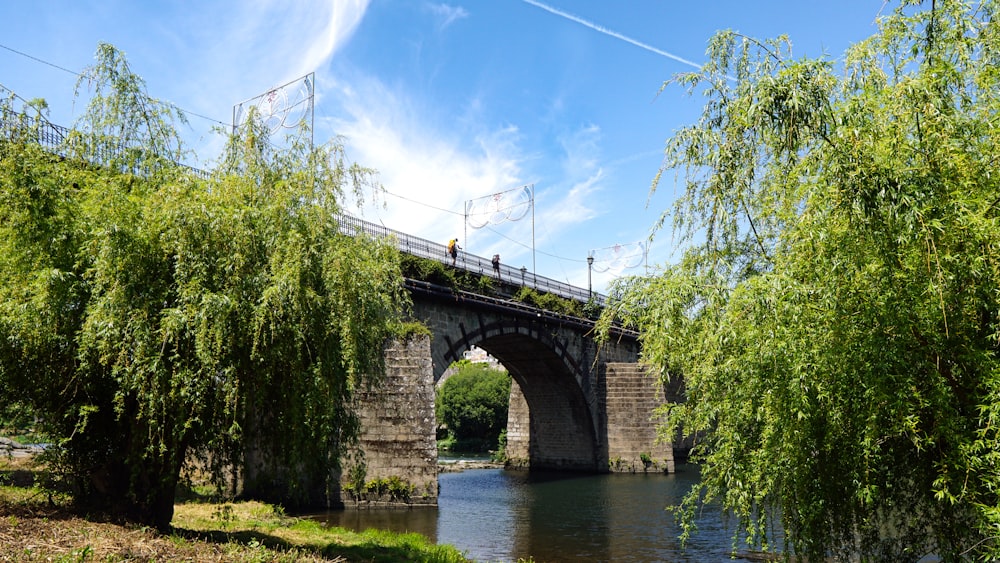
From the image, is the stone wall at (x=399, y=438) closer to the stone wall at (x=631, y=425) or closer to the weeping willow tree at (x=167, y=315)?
the weeping willow tree at (x=167, y=315)

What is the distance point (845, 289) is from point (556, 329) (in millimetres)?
30986

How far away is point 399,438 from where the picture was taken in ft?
75.8

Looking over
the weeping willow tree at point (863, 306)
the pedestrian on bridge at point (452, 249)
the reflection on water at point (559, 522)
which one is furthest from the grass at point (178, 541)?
the pedestrian on bridge at point (452, 249)

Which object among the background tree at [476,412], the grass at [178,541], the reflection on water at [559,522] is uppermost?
the background tree at [476,412]

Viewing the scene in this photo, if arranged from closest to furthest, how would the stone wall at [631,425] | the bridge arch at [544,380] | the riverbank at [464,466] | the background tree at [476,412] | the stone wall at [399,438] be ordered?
the stone wall at [399,438], the bridge arch at [544,380], the stone wall at [631,425], the riverbank at [464,466], the background tree at [476,412]

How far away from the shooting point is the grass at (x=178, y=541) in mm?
8070

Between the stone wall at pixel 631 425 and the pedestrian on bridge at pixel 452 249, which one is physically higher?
the pedestrian on bridge at pixel 452 249

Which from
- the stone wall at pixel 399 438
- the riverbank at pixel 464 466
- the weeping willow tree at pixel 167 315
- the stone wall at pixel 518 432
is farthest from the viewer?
the stone wall at pixel 518 432

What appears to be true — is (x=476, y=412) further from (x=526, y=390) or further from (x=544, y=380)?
(x=544, y=380)

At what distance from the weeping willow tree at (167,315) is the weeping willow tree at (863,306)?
182 inches

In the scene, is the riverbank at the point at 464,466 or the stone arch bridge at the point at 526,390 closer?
the stone arch bridge at the point at 526,390

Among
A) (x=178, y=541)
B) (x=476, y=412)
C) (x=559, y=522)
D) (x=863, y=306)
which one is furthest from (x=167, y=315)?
(x=476, y=412)

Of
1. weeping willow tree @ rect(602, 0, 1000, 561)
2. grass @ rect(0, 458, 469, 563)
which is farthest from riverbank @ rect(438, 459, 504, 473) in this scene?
weeping willow tree @ rect(602, 0, 1000, 561)

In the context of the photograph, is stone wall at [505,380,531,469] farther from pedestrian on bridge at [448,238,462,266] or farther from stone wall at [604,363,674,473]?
pedestrian on bridge at [448,238,462,266]
